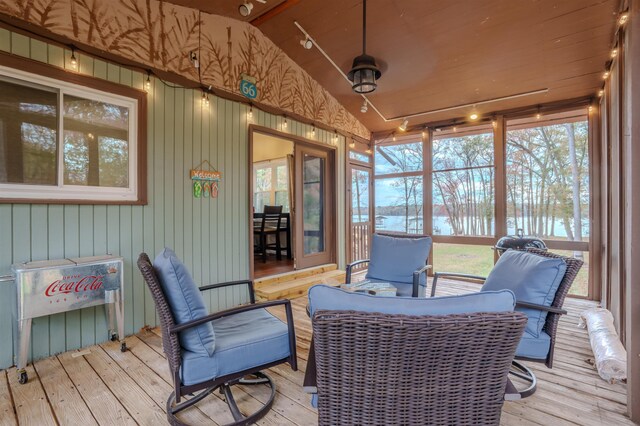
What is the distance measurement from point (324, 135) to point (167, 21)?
111 inches

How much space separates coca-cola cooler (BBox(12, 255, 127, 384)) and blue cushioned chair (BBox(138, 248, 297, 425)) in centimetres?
118

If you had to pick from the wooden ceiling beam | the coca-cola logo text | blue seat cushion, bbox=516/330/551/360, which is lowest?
blue seat cushion, bbox=516/330/551/360

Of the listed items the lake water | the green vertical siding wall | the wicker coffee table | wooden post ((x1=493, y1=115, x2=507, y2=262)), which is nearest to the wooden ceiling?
wooden post ((x1=493, y1=115, x2=507, y2=262))

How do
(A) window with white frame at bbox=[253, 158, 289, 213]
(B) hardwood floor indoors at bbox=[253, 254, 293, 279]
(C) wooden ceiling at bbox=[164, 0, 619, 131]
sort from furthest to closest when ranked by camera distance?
(A) window with white frame at bbox=[253, 158, 289, 213]
(B) hardwood floor indoors at bbox=[253, 254, 293, 279]
(C) wooden ceiling at bbox=[164, 0, 619, 131]

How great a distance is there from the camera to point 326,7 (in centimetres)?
361

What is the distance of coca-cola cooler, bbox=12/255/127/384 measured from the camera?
2.27 metres

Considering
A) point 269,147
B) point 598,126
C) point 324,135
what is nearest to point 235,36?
point 324,135

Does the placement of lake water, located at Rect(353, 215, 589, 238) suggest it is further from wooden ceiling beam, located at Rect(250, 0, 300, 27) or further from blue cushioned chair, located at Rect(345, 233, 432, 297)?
wooden ceiling beam, located at Rect(250, 0, 300, 27)

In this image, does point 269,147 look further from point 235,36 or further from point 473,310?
point 473,310

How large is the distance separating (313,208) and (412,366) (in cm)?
439

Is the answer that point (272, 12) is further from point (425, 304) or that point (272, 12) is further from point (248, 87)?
point (425, 304)

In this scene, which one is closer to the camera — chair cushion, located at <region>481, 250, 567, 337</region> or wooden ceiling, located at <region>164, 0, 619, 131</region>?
chair cushion, located at <region>481, 250, 567, 337</region>

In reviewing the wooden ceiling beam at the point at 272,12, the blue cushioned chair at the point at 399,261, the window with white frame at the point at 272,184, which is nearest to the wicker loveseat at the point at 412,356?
the blue cushioned chair at the point at 399,261

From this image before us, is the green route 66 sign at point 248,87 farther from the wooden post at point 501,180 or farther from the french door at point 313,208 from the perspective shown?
the wooden post at point 501,180
